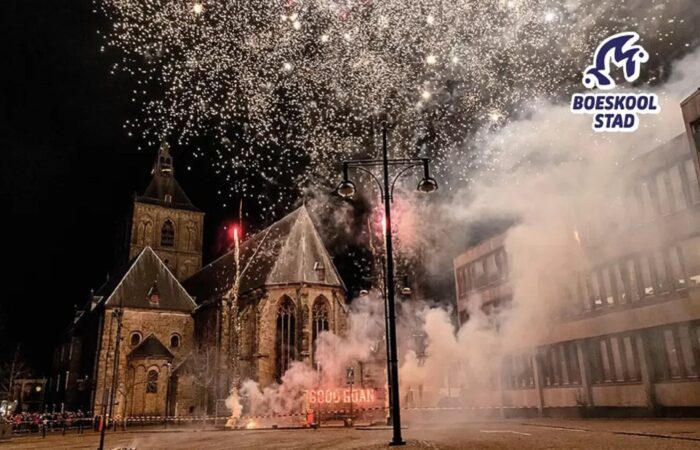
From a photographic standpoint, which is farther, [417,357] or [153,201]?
[153,201]

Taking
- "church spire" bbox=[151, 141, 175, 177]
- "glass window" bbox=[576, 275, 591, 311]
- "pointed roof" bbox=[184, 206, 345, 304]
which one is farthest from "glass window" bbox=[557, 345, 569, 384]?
"church spire" bbox=[151, 141, 175, 177]

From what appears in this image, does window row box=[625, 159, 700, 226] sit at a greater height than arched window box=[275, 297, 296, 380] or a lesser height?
greater

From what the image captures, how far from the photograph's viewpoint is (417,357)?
34625 millimetres

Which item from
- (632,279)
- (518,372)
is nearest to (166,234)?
(518,372)

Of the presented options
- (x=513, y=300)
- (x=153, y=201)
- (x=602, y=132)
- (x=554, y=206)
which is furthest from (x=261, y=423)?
(x=153, y=201)

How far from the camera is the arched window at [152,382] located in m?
35.9

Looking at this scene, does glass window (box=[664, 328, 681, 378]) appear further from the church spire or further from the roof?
the church spire

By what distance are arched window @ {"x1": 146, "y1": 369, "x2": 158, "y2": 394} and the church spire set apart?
24963 millimetres

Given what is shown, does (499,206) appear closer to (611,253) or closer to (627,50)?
(611,253)

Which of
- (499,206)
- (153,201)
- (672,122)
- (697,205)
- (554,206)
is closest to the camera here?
(697,205)

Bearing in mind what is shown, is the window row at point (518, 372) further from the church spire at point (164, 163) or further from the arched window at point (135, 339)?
the church spire at point (164, 163)

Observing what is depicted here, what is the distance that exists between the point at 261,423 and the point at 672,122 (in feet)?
78.8

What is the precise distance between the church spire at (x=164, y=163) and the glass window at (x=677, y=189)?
4781 centimetres

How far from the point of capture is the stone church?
33562 millimetres
